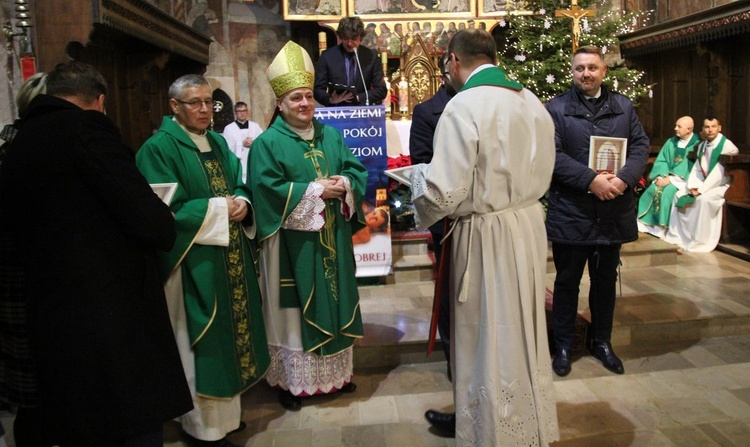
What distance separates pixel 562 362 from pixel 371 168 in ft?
6.90

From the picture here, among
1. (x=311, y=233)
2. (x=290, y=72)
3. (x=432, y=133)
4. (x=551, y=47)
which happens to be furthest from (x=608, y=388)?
(x=551, y=47)

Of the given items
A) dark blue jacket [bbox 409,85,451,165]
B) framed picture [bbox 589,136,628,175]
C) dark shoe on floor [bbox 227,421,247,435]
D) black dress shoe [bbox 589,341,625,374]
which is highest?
dark blue jacket [bbox 409,85,451,165]

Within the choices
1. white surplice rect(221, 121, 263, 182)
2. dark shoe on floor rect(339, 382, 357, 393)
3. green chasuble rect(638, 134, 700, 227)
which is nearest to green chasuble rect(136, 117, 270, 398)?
dark shoe on floor rect(339, 382, 357, 393)

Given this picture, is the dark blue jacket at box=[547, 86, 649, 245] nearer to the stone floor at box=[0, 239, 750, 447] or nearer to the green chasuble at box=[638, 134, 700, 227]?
the stone floor at box=[0, 239, 750, 447]

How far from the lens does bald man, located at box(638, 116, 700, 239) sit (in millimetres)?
6754

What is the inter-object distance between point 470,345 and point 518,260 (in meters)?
0.37

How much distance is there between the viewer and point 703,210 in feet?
20.7

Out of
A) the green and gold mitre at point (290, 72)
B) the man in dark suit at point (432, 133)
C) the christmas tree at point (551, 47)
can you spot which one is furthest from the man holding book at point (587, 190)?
the christmas tree at point (551, 47)

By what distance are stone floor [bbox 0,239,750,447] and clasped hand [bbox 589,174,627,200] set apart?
1.04m

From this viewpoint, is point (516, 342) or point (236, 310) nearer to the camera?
point (516, 342)

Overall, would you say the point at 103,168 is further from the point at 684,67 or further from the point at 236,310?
→ the point at 684,67

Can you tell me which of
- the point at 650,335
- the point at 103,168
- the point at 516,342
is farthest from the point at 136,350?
the point at 650,335

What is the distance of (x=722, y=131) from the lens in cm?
716

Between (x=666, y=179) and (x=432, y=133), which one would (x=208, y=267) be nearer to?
(x=432, y=133)
